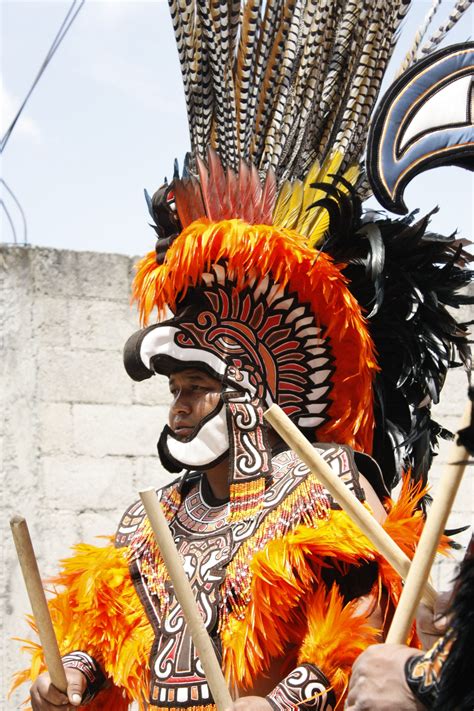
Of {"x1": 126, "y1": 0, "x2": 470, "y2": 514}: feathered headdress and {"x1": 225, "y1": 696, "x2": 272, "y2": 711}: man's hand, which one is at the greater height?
{"x1": 126, "y1": 0, "x2": 470, "y2": 514}: feathered headdress

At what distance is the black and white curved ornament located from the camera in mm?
2596

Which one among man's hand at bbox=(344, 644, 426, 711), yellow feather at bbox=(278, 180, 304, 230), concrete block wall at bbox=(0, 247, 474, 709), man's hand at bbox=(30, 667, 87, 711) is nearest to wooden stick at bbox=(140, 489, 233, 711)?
man's hand at bbox=(344, 644, 426, 711)

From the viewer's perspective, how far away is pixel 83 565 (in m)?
3.14

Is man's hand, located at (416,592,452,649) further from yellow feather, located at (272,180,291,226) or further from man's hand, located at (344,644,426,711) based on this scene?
yellow feather, located at (272,180,291,226)

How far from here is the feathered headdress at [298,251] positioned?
2977mm

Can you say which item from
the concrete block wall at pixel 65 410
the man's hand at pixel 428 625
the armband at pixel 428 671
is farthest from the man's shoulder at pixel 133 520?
the concrete block wall at pixel 65 410

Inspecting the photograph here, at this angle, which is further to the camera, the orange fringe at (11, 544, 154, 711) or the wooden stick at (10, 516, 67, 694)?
the orange fringe at (11, 544, 154, 711)

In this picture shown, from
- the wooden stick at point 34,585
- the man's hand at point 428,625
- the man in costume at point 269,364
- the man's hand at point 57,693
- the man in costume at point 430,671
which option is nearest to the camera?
the man in costume at point 430,671

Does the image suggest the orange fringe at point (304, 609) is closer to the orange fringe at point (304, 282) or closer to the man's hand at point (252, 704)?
the man's hand at point (252, 704)

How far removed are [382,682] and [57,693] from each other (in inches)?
44.5

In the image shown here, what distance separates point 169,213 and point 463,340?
34.1 inches

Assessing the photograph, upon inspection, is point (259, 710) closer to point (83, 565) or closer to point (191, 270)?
point (83, 565)

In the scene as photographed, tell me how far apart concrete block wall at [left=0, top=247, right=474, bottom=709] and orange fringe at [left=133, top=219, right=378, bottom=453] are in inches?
80.0

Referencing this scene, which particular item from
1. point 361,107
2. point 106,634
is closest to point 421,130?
point 361,107
